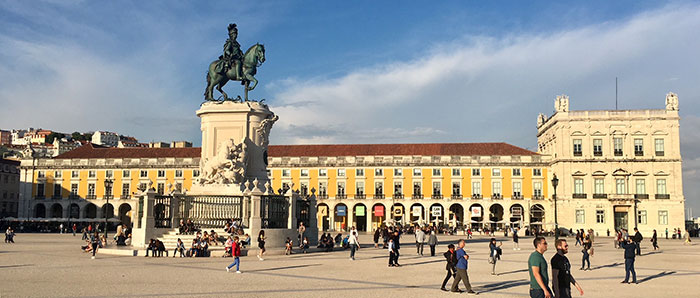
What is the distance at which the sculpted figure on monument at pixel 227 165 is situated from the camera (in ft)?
88.9

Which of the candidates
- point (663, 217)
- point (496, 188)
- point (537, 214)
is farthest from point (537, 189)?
point (663, 217)

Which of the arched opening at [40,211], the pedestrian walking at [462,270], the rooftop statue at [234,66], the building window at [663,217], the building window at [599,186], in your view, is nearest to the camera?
the pedestrian walking at [462,270]

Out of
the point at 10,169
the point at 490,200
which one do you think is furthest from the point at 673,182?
the point at 10,169

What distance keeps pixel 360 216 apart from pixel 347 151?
890 centimetres

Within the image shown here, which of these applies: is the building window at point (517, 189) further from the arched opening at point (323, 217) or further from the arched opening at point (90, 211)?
the arched opening at point (90, 211)

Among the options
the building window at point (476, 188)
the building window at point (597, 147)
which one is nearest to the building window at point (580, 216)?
the building window at point (597, 147)

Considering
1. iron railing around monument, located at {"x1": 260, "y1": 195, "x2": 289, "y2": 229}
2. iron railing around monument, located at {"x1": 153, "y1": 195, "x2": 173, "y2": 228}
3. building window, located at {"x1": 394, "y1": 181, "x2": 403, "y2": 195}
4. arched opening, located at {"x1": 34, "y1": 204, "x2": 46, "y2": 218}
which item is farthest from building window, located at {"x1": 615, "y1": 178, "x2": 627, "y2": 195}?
arched opening, located at {"x1": 34, "y1": 204, "x2": 46, "y2": 218}

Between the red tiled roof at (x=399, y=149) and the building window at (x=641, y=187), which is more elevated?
the red tiled roof at (x=399, y=149)

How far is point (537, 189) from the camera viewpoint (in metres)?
72.2

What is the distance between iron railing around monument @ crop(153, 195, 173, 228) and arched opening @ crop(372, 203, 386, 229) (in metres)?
48.4

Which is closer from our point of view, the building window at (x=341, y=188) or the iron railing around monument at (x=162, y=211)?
the iron railing around monument at (x=162, y=211)

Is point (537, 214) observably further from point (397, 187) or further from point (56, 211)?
point (56, 211)

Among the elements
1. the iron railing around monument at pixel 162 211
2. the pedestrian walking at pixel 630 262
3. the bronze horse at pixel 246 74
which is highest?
the bronze horse at pixel 246 74

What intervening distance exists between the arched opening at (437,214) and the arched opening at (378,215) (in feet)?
18.8
